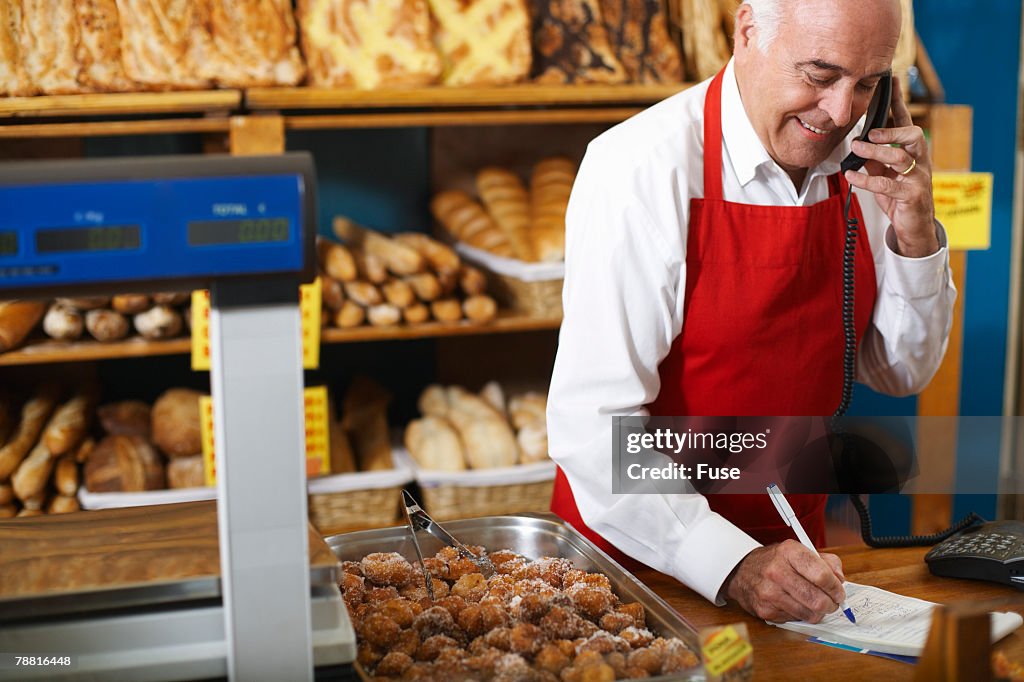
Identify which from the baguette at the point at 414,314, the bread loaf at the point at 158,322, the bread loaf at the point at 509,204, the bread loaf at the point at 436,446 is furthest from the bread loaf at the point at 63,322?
the bread loaf at the point at 509,204

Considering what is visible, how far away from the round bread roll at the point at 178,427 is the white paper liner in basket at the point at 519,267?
837mm

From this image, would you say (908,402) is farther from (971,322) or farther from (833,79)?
(833,79)

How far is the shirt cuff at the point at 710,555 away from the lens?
1394 millimetres

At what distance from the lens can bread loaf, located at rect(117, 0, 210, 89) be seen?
238cm

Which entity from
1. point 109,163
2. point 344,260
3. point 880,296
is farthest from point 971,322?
point 109,163

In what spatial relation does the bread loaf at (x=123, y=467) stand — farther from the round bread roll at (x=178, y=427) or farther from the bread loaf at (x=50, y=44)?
the bread loaf at (x=50, y=44)

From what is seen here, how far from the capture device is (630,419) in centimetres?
158

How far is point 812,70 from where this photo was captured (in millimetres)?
1549

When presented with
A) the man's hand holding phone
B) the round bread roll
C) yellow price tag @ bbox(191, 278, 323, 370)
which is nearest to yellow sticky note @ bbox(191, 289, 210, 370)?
yellow price tag @ bbox(191, 278, 323, 370)

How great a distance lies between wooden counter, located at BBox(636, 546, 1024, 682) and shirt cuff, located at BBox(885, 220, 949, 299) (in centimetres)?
48

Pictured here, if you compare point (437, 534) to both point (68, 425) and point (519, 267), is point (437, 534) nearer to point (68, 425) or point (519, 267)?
point (519, 267)

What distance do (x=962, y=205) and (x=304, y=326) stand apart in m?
1.71

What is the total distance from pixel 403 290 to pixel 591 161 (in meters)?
0.97

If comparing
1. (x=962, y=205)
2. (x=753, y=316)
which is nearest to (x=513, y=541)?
(x=753, y=316)
